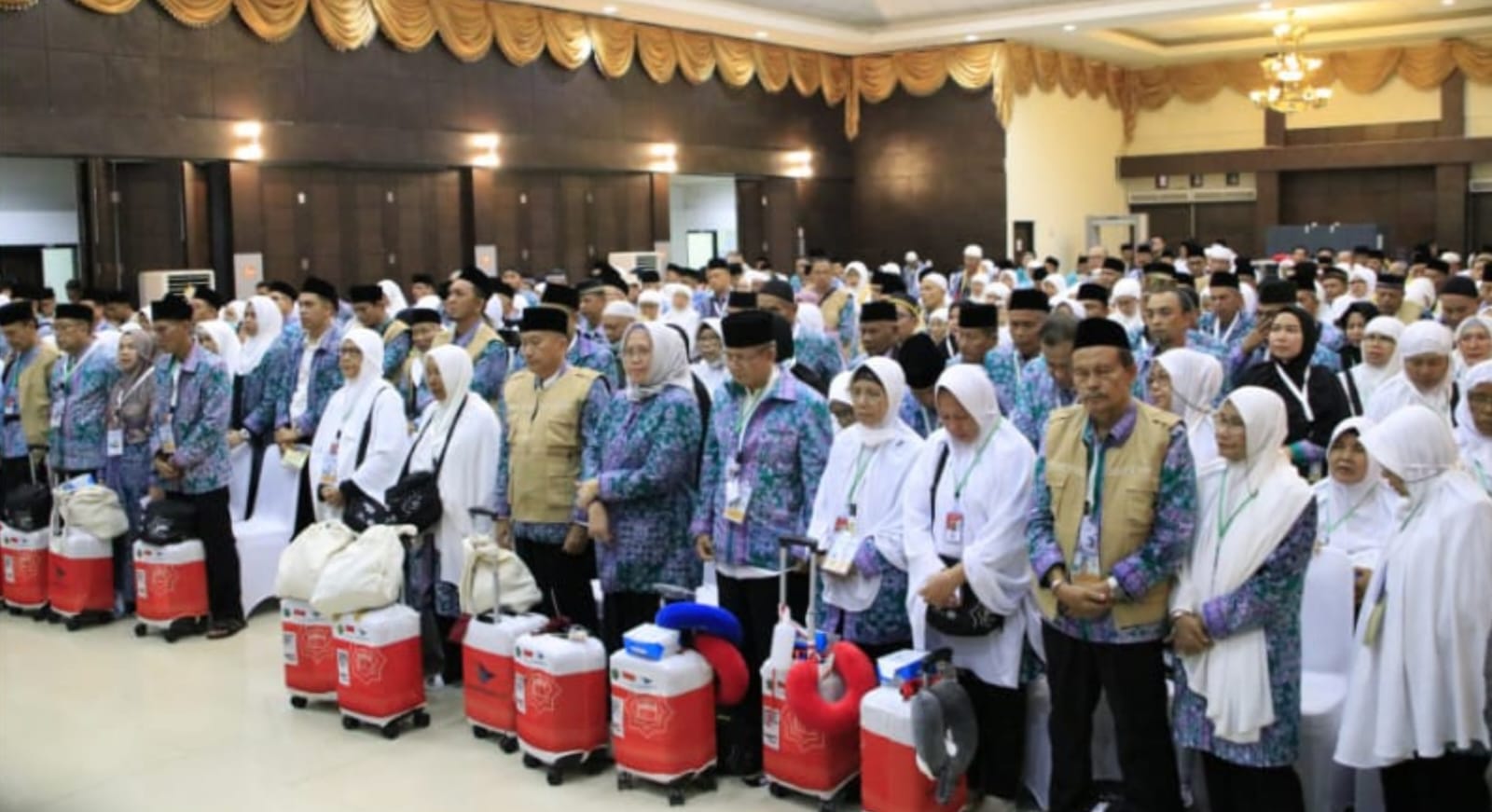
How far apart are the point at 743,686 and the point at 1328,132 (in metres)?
23.3

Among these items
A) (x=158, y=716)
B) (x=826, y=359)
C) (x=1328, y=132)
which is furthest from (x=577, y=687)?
(x=1328, y=132)

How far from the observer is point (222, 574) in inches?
277

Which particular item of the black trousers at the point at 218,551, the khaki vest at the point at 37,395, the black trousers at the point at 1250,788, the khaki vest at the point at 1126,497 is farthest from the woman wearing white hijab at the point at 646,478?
the khaki vest at the point at 37,395

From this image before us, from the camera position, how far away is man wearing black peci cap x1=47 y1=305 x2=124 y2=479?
7410 millimetres

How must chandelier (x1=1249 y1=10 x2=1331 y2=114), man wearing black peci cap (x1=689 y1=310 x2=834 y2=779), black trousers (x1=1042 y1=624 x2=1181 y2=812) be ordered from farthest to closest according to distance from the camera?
chandelier (x1=1249 y1=10 x2=1331 y2=114) → man wearing black peci cap (x1=689 y1=310 x2=834 y2=779) → black trousers (x1=1042 y1=624 x2=1181 y2=812)

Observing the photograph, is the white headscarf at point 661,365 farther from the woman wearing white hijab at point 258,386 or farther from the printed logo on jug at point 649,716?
the woman wearing white hijab at point 258,386

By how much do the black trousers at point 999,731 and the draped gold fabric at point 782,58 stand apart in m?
11.8

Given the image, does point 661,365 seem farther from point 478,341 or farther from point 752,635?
point 478,341

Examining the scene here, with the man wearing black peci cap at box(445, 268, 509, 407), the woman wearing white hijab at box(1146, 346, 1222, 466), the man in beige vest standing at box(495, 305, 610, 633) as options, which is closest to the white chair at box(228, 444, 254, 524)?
the man wearing black peci cap at box(445, 268, 509, 407)

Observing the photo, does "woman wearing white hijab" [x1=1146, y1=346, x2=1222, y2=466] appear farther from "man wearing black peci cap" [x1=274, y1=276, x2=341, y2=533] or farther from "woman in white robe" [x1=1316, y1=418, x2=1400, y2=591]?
"man wearing black peci cap" [x1=274, y1=276, x2=341, y2=533]

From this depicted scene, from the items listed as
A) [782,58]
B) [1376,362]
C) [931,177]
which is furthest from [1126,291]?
[931,177]

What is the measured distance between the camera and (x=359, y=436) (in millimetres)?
6254

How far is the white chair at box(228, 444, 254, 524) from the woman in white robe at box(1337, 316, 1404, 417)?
5.69m

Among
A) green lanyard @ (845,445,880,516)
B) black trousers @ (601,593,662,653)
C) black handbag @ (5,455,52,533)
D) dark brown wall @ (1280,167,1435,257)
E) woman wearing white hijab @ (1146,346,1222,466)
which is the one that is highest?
dark brown wall @ (1280,167,1435,257)
